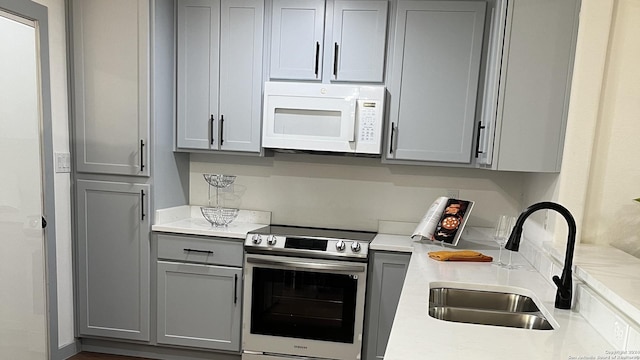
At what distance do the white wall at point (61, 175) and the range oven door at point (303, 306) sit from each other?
1.26 meters

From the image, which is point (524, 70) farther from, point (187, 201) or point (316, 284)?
point (187, 201)

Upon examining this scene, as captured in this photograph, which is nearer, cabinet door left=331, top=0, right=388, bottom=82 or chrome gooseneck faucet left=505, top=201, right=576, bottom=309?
chrome gooseneck faucet left=505, top=201, right=576, bottom=309

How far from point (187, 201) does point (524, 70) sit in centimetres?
251

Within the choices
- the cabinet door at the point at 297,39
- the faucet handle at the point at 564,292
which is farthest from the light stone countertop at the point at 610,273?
the cabinet door at the point at 297,39

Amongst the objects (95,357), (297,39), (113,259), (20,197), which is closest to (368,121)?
(297,39)

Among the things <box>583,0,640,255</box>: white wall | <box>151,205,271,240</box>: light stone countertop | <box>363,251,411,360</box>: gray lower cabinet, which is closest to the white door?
<box>151,205,271,240</box>: light stone countertop

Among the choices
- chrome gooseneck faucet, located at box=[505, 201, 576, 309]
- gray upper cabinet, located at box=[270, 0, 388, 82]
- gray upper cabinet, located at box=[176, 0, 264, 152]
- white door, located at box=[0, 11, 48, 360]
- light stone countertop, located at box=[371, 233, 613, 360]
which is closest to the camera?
light stone countertop, located at box=[371, 233, 613, 360]

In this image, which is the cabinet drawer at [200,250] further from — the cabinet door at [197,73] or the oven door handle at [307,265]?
the cabinet door at [197,73]

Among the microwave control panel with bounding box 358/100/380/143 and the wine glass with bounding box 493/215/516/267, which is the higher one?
the microwave control panel with bounding box 358/100/380/143

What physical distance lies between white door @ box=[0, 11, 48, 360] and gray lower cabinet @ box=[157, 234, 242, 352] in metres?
0.72

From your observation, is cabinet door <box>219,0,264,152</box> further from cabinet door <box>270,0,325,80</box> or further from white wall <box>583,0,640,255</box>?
white wall <box>583,0,640,255</box>

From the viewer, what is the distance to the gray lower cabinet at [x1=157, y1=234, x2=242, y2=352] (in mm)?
2752

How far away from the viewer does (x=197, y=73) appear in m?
2.88

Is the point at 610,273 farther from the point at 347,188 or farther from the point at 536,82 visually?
the point at 347,188
